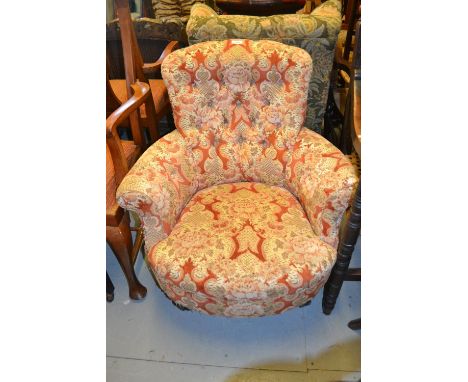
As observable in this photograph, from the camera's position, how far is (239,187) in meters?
1.70

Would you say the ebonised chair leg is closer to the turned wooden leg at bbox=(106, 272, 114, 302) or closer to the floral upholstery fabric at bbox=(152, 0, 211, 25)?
the turned wooden leg at bbox=(106, 272, 114, 302)

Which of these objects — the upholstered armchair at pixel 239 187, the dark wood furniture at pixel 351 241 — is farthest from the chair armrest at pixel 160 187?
the dark wood furniture at pixel 351 241

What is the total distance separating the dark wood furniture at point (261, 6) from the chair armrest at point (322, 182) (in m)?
1.30

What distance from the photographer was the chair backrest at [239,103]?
1.55m

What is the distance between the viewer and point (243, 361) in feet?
4.95

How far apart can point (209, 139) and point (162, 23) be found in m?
1.11

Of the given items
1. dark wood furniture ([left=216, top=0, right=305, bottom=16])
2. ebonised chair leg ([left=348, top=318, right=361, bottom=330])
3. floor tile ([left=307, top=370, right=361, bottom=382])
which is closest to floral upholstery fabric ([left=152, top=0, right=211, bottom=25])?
dark wood furniture ([left=216, top=0, right=305, bottom=16])

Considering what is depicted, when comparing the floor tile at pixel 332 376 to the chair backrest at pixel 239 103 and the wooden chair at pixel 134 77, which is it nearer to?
the chair backrest at pixel 239 103

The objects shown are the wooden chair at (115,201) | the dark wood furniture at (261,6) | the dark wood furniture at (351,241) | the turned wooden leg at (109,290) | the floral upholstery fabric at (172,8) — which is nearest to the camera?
the dark wood furniture at (351,241)

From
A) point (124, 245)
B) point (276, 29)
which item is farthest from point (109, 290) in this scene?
point (276, 29)

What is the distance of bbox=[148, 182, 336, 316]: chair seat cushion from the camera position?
50.9 inches

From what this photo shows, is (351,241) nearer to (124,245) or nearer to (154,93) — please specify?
(124,245)
